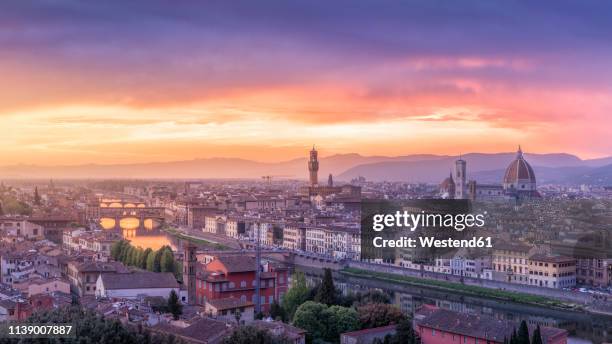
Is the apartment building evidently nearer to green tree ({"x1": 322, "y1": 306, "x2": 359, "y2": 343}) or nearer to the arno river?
the arno river

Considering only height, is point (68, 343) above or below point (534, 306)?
above

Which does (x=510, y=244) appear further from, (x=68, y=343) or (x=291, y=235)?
(x=68, y=343)

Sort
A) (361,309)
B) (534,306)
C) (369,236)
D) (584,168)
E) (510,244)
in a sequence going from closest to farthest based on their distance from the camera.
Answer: (361,309), (534,306), (510,244), (369,236), (584,168)

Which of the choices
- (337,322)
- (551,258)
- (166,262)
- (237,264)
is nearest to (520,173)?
(551,258)

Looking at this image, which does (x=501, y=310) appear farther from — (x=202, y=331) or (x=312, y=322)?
(x=202, y=331)

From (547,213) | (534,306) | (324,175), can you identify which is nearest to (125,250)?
(534,306)
